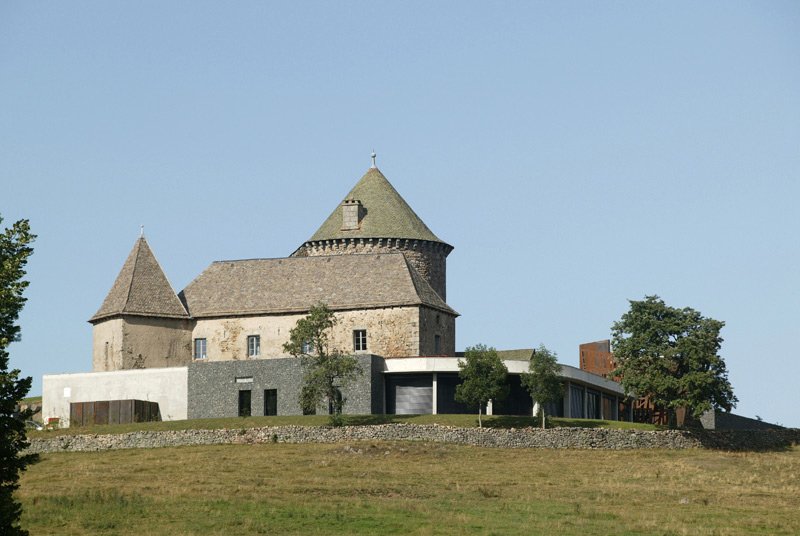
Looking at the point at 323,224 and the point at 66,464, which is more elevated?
the point at 323,224

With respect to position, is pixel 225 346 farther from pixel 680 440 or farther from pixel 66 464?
pixel 680 440

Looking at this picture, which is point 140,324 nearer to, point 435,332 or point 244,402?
point 244,402

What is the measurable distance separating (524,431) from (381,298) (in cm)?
1719

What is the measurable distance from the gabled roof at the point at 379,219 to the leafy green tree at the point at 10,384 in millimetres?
55269

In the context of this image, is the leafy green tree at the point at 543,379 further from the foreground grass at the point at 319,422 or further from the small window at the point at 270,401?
the small window at the point at 270,401

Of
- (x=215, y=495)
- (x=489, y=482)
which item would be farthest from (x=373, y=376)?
(x=215, y=495)

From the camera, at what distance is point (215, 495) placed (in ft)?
166

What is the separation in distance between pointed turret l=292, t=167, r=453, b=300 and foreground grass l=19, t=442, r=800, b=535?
27.5 metres

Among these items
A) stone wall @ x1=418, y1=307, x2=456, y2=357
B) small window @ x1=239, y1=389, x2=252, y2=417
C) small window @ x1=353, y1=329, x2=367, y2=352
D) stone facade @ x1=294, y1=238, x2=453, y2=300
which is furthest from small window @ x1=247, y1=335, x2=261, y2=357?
stone wall @ x1=418, y1=307, x2=456, y2=357

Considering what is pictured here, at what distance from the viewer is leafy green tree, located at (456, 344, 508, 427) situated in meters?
74.7

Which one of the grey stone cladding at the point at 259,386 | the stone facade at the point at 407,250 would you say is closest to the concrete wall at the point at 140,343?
the grey stone cladding at the point at 259,386

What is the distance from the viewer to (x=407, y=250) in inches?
3688

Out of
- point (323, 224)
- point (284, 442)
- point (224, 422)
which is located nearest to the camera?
point (284, 442)

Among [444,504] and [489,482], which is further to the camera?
[489,482]
